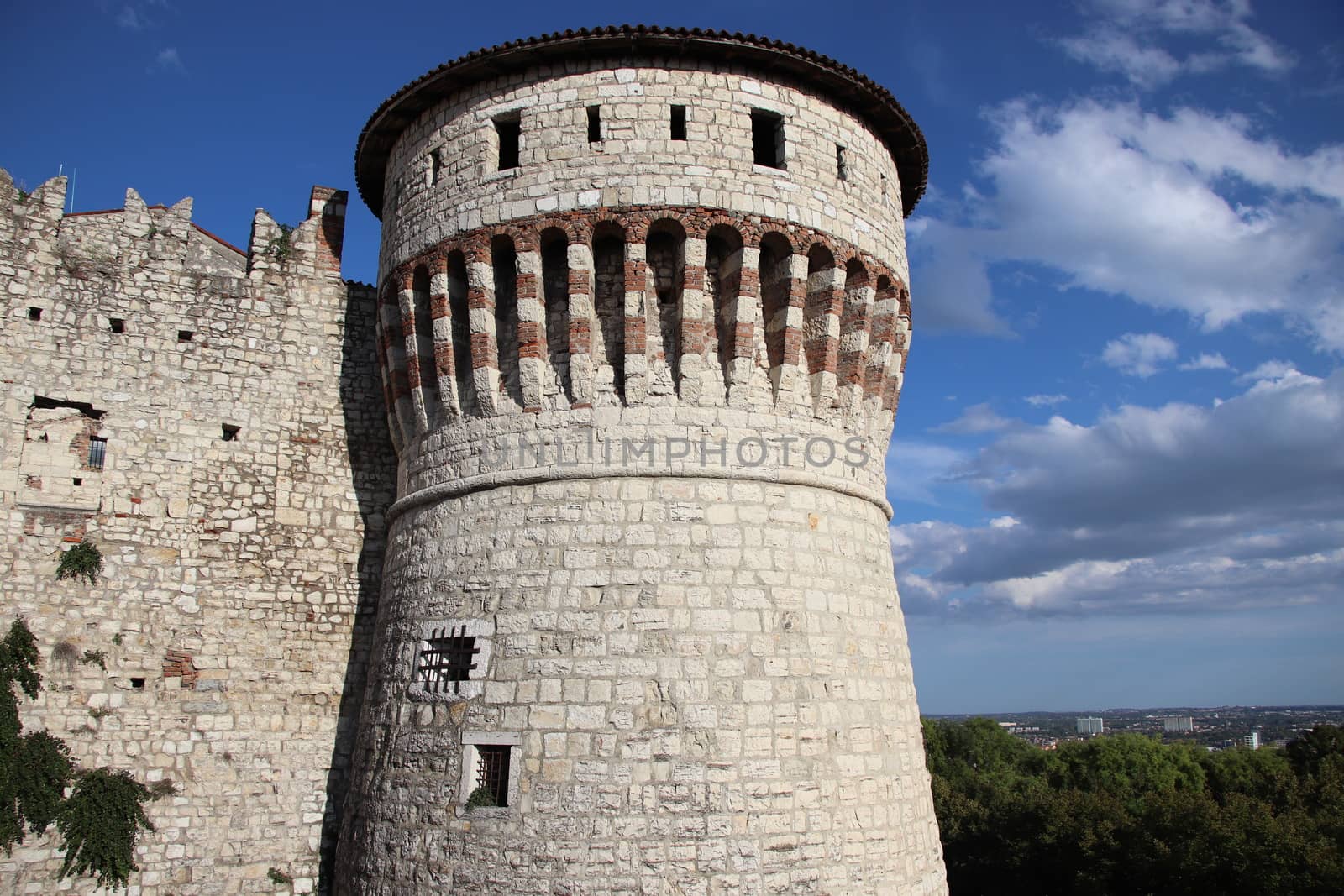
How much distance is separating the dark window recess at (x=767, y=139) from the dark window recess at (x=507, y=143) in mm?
2616

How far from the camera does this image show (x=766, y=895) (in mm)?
7602

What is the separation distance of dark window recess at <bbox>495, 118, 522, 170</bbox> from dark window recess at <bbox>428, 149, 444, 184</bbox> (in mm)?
688

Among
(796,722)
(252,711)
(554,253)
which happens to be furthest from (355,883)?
(554,253)

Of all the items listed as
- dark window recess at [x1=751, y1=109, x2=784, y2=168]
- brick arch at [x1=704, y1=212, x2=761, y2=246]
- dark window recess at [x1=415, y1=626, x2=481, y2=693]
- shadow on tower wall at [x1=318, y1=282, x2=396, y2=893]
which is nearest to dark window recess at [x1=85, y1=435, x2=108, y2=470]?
shadow on tower wall at [x1=318, y1=282, x2=396, y2=893]

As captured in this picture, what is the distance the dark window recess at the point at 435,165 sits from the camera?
1024 centimetres

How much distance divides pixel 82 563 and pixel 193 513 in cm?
122

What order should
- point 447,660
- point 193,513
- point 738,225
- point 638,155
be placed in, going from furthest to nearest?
point 193,513 → point 638,155 → point 738,225 → point 447,660

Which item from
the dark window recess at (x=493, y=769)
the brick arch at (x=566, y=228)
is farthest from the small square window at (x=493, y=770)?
the brick arch at (x=566, y=228)

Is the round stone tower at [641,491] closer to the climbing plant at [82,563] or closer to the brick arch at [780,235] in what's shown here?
the brick arch at [780,235]

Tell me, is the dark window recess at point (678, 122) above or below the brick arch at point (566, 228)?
above

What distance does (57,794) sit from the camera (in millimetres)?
9398

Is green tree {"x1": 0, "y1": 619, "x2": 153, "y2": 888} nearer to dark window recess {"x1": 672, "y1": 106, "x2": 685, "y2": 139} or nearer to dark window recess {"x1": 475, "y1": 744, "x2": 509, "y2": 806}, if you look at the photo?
dark window recess {"x1": 475, "y1": 744, "x2": 509, "y2": 806}

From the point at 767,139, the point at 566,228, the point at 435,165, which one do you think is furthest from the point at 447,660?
the point at 767,139

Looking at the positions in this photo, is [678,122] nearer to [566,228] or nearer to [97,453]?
[566,228]
